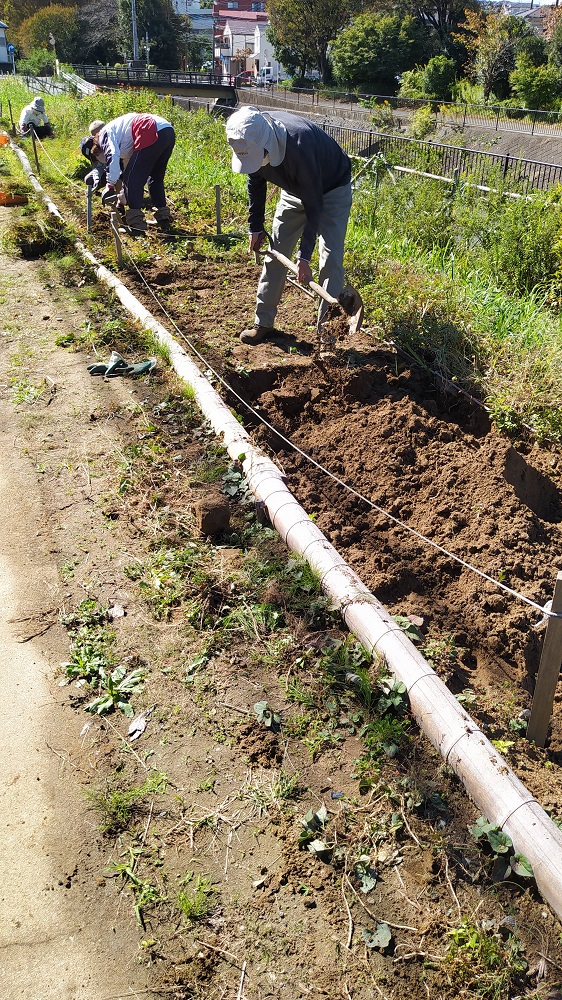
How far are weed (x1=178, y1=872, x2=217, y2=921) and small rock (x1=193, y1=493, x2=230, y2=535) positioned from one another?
1.88 m

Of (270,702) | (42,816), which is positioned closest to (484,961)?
(270,702)

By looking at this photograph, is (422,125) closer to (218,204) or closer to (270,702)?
(218,204)

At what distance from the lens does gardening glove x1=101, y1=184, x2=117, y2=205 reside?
382 inches

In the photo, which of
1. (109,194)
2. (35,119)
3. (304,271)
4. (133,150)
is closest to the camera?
(304,271)

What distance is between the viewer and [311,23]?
4850cm

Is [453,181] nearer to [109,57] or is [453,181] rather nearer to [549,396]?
[549,396]

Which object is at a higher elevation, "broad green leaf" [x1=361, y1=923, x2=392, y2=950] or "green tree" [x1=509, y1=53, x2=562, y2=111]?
"green tree" [x1=509, y1=53, x2=562, y2=111]

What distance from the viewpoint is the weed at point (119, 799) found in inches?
103

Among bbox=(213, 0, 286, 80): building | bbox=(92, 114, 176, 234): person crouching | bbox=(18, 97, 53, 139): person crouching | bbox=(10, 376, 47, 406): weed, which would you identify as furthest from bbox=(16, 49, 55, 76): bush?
bbox=(10, 376, 47, 406): weed

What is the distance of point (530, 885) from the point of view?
7.66ft

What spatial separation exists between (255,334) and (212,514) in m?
2.83

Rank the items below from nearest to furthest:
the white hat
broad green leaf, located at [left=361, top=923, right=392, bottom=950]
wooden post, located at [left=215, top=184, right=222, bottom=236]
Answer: broad green leaf, located at [left=361, top=923, right=392, bottom=950] < the white hat < wooden post, located at [left=215, top=184, right=222, bottom=236]

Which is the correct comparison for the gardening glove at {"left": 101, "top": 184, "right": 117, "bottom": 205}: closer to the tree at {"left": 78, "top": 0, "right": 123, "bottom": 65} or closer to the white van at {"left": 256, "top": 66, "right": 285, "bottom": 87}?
the tree at {"left": 78, "top": 0, "right": 123, "bottom": 65}

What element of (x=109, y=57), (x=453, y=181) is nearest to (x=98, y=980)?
(x=453, y=181)
